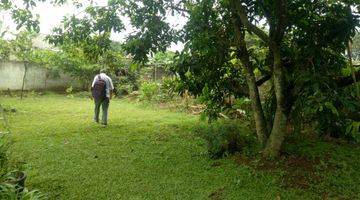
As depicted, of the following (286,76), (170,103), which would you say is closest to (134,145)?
(286,76)

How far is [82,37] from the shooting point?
695 centimetres

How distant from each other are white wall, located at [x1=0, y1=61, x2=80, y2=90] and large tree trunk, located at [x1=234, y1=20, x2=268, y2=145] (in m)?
14.7

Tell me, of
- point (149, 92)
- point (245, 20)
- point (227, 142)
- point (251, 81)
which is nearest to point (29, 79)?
point (149, 92)

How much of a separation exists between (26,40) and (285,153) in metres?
13.5

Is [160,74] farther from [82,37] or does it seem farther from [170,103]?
[82,37]

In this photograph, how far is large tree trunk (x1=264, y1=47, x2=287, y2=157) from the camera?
5.78 metres

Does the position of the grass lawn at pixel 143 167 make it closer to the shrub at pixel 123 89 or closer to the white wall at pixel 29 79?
the shrub at pixel 123 89

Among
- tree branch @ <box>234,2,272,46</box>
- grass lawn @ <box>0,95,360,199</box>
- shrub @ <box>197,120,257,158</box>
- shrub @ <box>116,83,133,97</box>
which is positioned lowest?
grass lawn @ <box>0,95,360,199</box>

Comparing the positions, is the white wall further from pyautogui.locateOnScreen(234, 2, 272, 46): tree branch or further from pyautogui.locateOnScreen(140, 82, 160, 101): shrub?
pyautogui.locateOnScreen(234, 2, 272, 46): tree branch

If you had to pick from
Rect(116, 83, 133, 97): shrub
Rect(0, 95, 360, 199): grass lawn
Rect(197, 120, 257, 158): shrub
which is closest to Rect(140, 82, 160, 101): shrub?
Rect(116, 83, 133, 97): shrub

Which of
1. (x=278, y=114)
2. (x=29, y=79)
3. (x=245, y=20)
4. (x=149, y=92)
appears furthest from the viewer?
(x=29, y=79)

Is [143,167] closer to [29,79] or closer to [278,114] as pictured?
[278,114]

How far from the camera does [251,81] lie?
6281 mm

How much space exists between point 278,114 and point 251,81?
735 millimetres
